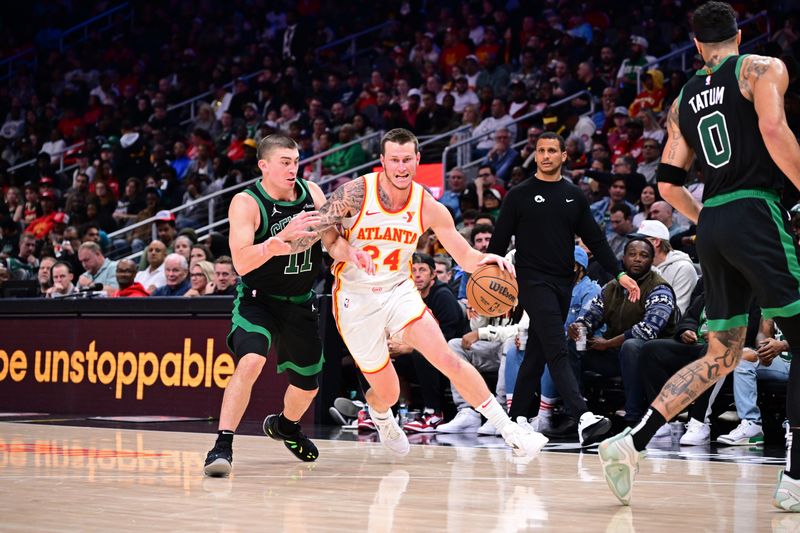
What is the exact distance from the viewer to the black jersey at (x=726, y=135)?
4680mm

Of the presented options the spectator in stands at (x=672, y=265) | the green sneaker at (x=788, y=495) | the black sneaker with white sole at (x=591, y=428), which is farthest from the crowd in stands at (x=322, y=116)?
the green sneaker at (x=788, y=495)

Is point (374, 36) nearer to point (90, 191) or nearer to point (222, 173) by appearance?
point (222, 173)

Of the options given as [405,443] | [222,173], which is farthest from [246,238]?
[222,173]

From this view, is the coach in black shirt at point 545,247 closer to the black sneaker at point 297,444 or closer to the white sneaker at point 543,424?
the white sneaker at point 543,424

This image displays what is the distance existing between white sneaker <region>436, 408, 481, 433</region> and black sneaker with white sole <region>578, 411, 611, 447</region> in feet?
6.32

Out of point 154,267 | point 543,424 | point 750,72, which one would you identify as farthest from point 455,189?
point 750,72

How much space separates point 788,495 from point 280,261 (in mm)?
3179

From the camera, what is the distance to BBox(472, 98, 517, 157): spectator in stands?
48.7 ft

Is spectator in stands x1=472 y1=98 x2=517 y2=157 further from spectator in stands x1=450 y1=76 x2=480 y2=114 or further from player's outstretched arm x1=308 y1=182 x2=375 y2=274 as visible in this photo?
player's outstretched arm x1=308 y1=182 x2=375 y2=274

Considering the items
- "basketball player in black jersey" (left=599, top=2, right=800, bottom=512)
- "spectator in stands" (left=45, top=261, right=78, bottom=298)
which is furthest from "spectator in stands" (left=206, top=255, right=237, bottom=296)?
"basketball player in black jersey" (left=599, top=2, right=800, bottom=512)

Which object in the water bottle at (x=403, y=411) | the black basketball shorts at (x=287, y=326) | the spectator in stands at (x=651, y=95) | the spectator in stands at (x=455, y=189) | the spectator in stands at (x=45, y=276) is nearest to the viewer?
the black basketball shorts at (x=287, y=326)

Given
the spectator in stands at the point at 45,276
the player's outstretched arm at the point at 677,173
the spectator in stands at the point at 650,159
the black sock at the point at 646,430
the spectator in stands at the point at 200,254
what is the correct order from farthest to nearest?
the spectator in stands at the point at 45,276 → the spectator in stands at the point at 650,159 → the spectator in stands at the point at 200,254 → the player's outstretched arm at the point at 677,173 → the black sock at the point at 646,430

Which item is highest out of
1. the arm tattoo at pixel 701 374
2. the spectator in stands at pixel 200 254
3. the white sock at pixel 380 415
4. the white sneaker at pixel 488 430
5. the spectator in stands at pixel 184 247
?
the spectator in stands at pixel 184 247

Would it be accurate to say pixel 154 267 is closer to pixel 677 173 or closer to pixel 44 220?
pixel 44 220
